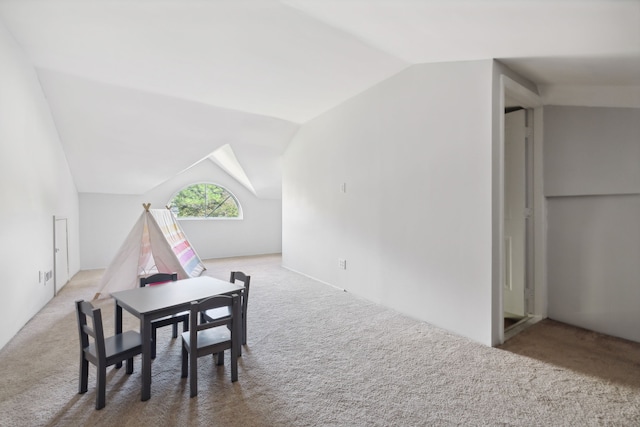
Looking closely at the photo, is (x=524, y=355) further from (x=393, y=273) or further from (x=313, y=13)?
(x=313, y=13)

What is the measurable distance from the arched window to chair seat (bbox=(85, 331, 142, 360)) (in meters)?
Answer: 5.70

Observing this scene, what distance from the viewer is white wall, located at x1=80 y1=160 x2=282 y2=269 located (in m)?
6.40

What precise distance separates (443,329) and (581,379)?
1.05 m

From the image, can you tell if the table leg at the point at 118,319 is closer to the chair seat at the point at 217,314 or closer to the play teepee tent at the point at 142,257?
the chair seat at the point at 217,314

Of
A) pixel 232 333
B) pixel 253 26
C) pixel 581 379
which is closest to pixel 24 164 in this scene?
pixel 253 26

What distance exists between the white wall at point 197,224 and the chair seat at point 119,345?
537 cm

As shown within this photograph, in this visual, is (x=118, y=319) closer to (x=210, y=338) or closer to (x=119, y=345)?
(x=119, y=345)

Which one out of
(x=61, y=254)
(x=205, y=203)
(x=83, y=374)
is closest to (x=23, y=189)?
(x=61, y=254)

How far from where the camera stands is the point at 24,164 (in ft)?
10.5

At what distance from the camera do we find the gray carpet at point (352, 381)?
174 centimetres

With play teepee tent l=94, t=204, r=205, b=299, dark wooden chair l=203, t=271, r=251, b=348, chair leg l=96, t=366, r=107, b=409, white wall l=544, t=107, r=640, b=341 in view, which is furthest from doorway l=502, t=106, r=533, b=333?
play teepee tent l=94, t=204, r=205, b=299

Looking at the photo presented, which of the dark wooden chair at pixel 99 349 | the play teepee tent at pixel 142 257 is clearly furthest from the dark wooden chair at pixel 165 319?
the play teepee tent at pixel 142 257

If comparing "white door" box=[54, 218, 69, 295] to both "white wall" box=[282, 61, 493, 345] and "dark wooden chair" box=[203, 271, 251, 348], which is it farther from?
"white wall" box=[282, 61, 493, 345]

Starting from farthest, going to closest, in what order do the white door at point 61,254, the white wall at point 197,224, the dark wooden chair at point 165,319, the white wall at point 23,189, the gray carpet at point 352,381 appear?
the white wall at point 197,224 < the white door at point 61,254 < the white wall at point 23,189 < the dark wooden chair at point 165,319 < the gray carpet at point 352,381
